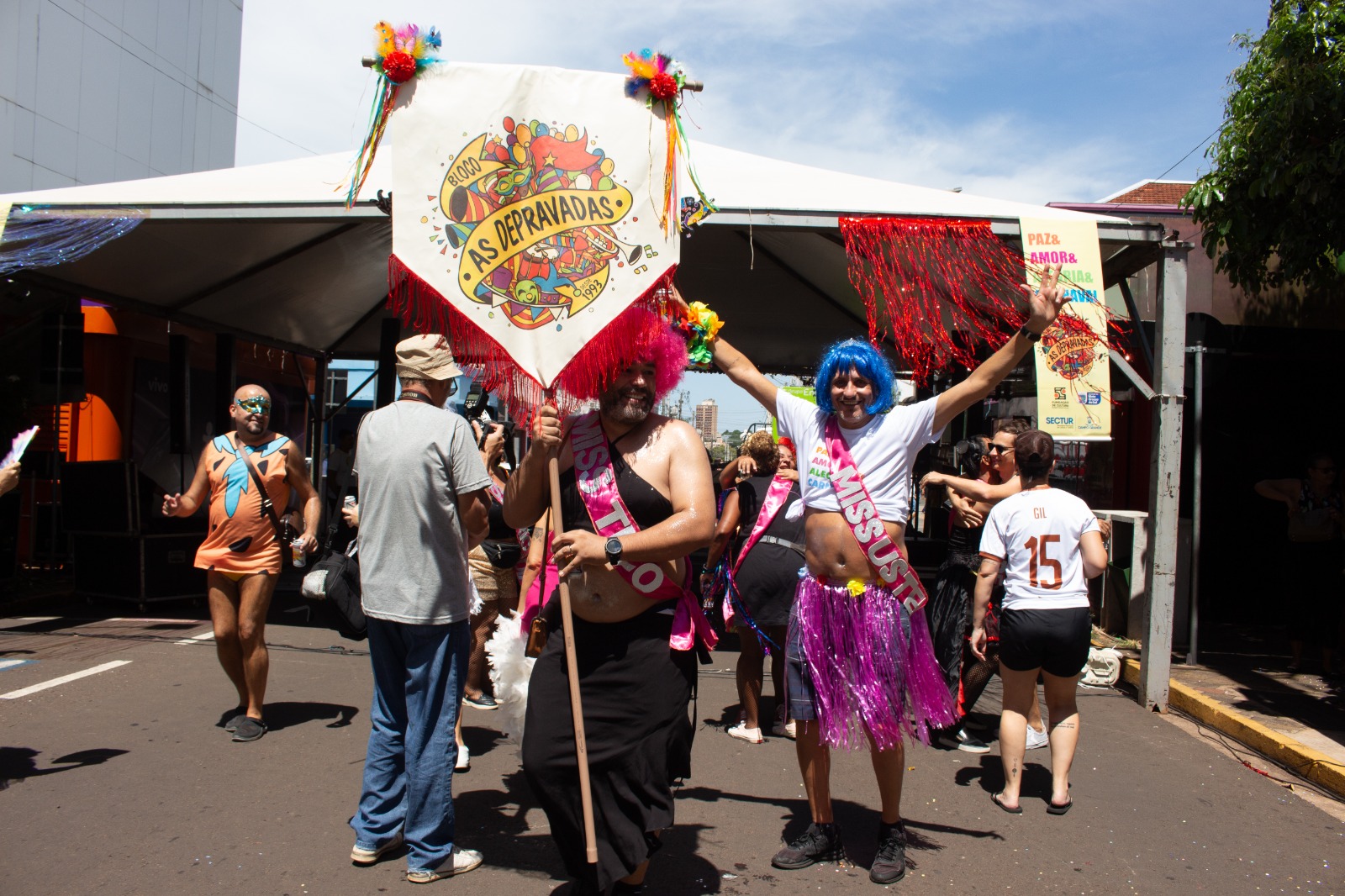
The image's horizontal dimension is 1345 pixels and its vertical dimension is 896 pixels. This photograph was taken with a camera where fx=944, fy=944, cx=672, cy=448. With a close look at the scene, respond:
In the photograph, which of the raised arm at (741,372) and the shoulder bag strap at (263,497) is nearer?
the raised arm at (741,372)

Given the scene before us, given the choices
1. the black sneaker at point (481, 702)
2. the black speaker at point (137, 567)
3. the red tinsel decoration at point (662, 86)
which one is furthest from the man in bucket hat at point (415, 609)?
the black speaker at point (137, 567)

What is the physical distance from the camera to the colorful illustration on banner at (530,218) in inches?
126

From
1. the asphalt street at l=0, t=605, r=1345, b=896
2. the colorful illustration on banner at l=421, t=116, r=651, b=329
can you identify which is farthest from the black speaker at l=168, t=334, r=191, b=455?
the colorful illustration on banner at l=421, t=116, r=651, b=329

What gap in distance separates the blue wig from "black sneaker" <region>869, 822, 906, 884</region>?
1545 mm

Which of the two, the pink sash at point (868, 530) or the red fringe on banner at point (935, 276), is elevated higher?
the red fringe on banner at point (935, 276)

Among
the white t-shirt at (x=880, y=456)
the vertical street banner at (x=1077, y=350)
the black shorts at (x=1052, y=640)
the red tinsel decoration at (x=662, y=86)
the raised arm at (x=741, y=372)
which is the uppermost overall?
the red tinsel decoration at (x=662, y=86)

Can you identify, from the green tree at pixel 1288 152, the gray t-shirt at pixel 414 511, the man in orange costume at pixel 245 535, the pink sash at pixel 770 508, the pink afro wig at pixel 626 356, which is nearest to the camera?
the pink afro wig at pixel 626 356

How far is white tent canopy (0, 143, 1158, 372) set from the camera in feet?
20.9

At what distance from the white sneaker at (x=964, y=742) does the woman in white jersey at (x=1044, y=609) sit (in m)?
0.84

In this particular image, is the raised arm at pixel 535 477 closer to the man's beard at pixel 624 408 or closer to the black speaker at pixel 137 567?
the man's beard at pixel 624 408

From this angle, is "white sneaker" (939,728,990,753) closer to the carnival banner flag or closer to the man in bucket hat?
the man in bucket hat

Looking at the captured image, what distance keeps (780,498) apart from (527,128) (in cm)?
243

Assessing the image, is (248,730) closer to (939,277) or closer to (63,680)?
(63,680)

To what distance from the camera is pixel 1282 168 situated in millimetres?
7000
